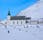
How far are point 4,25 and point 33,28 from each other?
401 millimetres

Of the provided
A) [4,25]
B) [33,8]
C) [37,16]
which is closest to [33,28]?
[37,16]

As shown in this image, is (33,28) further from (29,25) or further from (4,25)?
(4,25)

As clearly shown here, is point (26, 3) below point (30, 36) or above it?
above

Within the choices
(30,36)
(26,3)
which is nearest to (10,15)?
(26,3)

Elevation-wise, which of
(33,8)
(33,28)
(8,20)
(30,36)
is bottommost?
(30,36)

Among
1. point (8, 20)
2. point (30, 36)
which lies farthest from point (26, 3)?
point (30, 36)

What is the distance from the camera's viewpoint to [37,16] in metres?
1.43

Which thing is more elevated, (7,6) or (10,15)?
(7,6)

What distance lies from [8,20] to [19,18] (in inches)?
6.1

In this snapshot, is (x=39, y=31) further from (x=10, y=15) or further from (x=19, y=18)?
(x=10, y=15)

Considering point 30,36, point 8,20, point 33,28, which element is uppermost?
point 8,20

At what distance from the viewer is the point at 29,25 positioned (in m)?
1.42

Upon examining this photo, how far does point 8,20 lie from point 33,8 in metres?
0.38

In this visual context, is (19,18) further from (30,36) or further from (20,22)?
(30,36)
